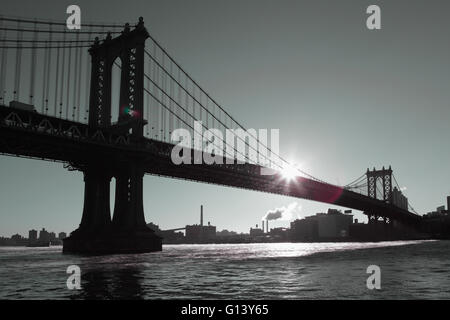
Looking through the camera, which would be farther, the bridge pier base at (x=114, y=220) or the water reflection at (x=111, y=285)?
the bridge pier base at (x=114, y=220)

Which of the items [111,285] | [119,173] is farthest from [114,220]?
[111,285]

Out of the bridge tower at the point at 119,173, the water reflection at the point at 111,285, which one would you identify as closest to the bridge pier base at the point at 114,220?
the bridge tower at the point at 119,173

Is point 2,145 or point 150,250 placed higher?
point 2,145

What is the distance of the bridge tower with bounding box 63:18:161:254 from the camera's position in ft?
210

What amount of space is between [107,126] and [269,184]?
1350 inches

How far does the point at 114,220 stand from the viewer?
66.1 m

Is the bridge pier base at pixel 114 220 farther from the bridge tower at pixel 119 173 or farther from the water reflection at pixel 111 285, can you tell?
the water reflection at pixel 111 285

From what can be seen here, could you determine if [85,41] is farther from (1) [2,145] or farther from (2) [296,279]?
(2) [296,279]

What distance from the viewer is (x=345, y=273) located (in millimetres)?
30297

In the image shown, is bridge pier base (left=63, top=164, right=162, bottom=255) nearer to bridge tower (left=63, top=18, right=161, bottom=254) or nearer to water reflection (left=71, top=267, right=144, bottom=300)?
bridge tower (left=63, top=18, right=161, bottom=254)

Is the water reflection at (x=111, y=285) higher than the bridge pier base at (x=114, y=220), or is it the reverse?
the bridge pier base at (x=114, y=220)

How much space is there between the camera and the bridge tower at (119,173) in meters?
63.9
